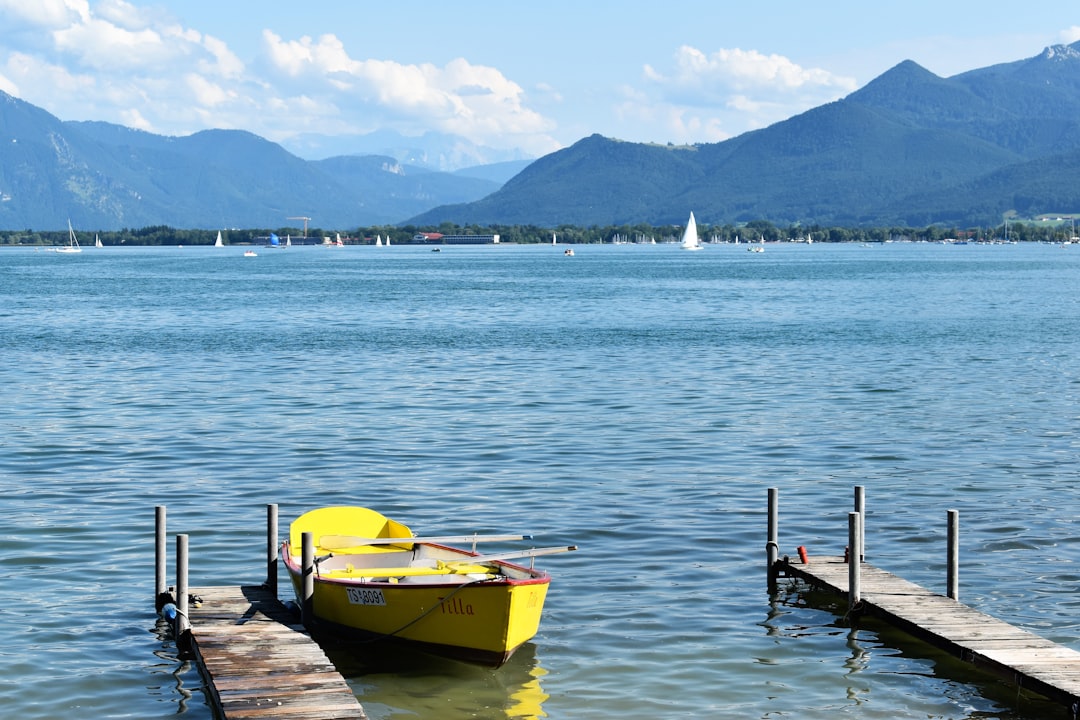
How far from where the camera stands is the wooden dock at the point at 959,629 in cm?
1941

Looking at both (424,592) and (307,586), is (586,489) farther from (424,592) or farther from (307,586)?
(424,592)

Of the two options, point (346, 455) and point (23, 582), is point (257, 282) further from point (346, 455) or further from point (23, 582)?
point (23, 582)

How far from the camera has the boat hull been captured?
20.5 m

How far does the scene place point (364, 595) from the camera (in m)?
21.7

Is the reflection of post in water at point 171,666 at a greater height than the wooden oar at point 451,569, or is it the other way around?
the wooden oar at point 451,569

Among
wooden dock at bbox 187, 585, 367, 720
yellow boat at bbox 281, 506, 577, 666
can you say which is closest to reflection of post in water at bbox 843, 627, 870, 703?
yellow boat at bbox 281, 506, 577, 666

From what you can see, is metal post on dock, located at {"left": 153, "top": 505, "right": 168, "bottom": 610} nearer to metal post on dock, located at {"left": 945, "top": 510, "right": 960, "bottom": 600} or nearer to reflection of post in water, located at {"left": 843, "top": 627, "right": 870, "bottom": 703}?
reflection of post in water, located at {"left": 843, "top": 627, "right": 870, "bottom": 703}

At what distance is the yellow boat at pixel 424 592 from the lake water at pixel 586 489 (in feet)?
2.05

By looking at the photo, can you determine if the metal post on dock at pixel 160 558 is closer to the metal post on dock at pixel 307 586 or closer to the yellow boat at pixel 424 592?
the yellow boat at pixel 424 592

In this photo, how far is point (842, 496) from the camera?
33.3m

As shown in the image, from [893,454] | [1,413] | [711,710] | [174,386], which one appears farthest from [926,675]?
[174,386]

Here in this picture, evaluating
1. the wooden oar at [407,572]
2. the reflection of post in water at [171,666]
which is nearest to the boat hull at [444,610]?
the wooden oar at [407,572]

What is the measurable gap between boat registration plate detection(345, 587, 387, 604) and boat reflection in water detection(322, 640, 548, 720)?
787 millimetres

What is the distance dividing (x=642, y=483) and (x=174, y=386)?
90.5 feet
